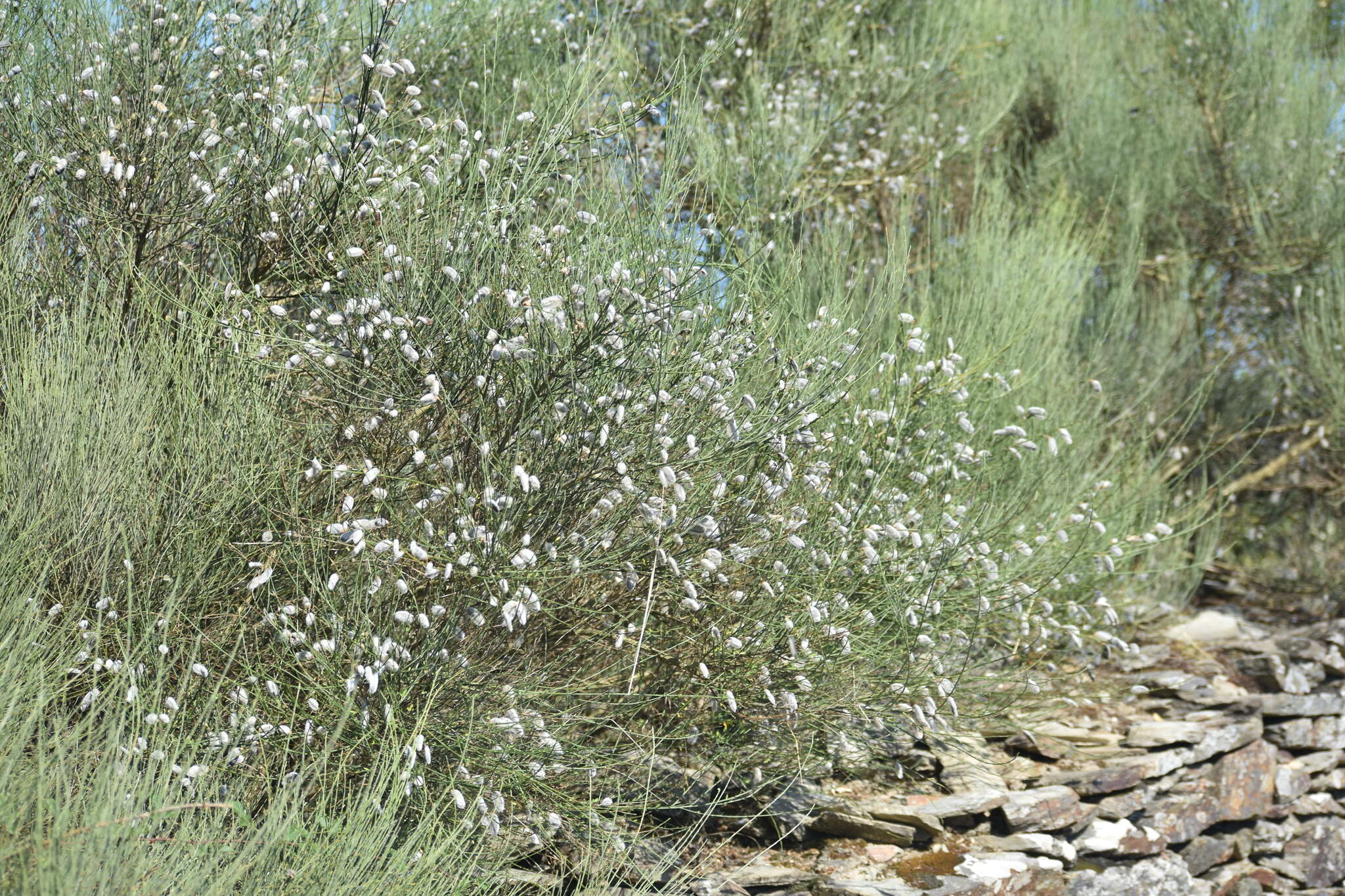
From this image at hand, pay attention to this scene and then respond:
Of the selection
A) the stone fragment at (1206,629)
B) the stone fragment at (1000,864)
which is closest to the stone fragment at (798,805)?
the stone fragment at (1000,864)

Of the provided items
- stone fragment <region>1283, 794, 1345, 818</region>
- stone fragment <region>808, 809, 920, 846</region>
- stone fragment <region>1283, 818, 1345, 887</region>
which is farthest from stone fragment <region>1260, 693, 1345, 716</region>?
stone fragment <region>808, 809, 920, 846</region>

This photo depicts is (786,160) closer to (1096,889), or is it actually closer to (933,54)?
(933,54)

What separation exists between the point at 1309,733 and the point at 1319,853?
2.10ft

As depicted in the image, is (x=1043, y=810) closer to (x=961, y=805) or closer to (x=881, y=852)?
(x=961, y=805)

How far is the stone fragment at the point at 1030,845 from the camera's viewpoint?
14.9 feet

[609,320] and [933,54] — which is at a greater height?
[933,54]

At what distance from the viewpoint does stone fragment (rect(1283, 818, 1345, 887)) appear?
5.91m

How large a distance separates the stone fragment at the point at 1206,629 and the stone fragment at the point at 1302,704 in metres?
0.87

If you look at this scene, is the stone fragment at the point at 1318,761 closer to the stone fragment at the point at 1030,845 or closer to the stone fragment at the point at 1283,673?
the stone fragment at the point at 1283,673

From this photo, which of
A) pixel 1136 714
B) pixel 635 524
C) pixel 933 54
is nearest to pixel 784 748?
pixel 635 524

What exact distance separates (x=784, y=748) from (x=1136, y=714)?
2.99 metres

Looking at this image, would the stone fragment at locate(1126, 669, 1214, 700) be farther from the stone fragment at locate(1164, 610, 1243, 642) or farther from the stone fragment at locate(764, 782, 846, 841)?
the stone fragment at locate(764, 782, 846, 841)

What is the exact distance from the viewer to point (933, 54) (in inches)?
281

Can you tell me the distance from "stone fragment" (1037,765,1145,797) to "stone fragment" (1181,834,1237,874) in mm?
492
